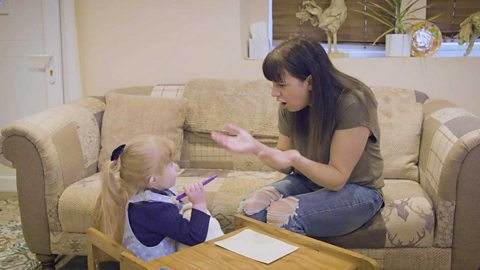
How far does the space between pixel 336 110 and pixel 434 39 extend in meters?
1.36

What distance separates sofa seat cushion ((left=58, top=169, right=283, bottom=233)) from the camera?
194cm

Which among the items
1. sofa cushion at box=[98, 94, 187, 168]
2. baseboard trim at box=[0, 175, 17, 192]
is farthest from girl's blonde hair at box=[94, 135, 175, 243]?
baseboard trim at box=[0, 175, 17, 192]

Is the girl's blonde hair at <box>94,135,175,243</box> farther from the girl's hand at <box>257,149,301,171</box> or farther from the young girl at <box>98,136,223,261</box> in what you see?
the girl's hand at <box>257,149,301,171</box>

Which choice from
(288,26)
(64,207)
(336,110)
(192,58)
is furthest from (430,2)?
(64,207)

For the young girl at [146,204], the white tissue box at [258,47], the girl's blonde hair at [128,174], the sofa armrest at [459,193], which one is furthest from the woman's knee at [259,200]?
the white tissue box at [258,47]

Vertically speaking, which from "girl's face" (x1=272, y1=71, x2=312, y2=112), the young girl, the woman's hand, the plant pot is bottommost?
the young girl

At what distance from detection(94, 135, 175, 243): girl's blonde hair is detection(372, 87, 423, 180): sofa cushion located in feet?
3.90

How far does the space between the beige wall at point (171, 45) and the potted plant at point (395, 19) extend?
0.11 metres

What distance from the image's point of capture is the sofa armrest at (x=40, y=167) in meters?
2.00

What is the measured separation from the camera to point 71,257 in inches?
91.7

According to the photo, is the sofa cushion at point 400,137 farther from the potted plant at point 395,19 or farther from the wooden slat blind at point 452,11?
the wooden slat blind at point 452,11

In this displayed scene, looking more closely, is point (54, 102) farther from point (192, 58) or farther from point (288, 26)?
point (288, 26)

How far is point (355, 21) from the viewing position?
9.62 ft

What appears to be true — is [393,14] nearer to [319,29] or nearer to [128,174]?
[319,29]
